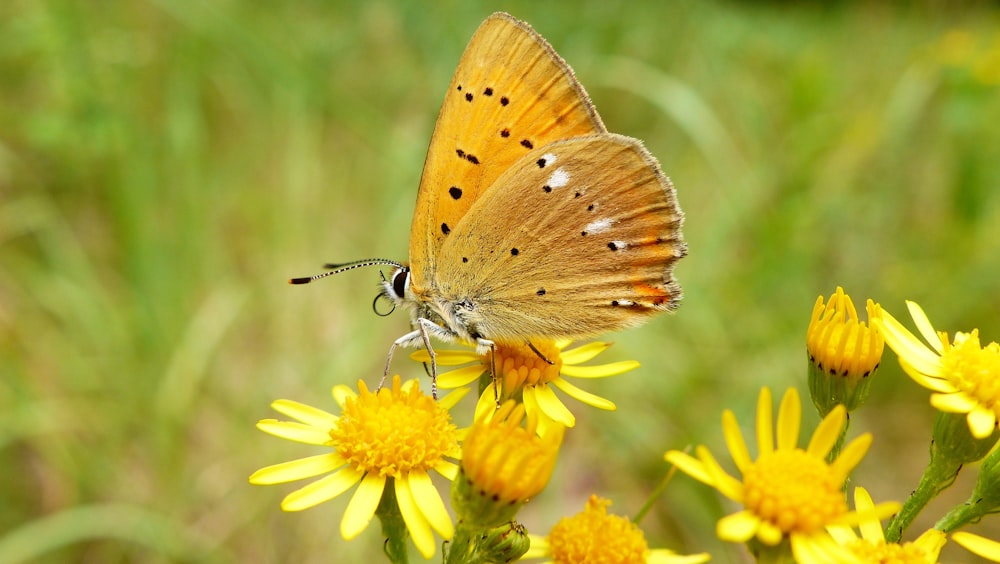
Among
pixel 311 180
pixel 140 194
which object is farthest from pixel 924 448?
pixel 140 194

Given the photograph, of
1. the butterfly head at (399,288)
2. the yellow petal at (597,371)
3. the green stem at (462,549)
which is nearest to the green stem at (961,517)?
the yellow petal at (597,371)

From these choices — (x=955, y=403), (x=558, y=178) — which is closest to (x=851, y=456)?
(x=955, y=403)

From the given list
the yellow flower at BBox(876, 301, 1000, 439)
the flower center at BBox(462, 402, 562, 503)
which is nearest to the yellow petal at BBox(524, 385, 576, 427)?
the flower center at BBox(462, 402, 562, 503)

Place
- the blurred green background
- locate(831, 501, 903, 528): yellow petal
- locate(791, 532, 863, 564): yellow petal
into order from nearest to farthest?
1. locate(831, 501, 903, 528): yellow petal
2. locate(791, 532, 863, 564): yellow petal
3. the blurred green background

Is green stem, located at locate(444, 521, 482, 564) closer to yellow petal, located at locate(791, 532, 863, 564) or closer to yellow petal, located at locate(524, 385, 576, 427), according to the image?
yellow petal, located at locate(524, 385, 576, 427)

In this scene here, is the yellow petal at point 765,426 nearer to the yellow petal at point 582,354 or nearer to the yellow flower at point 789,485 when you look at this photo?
the yellow flower at point 789,485

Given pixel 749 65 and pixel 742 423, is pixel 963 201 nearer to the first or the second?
pixel 742 423
